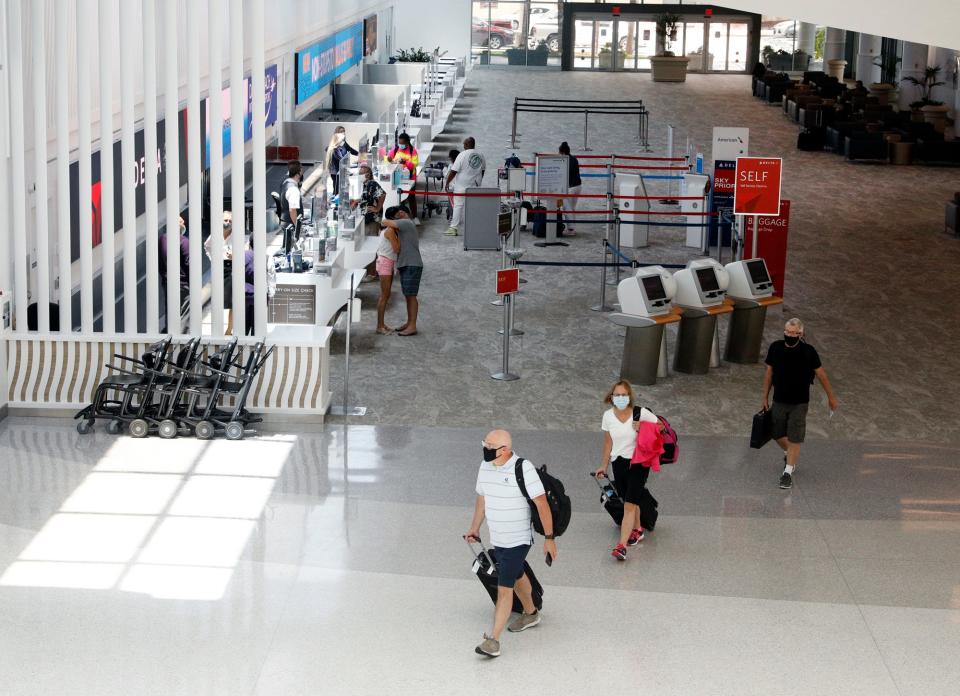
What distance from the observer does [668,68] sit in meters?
38.2

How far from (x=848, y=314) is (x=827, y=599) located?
294 inches

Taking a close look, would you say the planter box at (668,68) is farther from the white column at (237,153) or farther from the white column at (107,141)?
the white column at (107,141)

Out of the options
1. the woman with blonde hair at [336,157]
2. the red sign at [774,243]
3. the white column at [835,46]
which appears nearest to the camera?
the red sign at [774,243]

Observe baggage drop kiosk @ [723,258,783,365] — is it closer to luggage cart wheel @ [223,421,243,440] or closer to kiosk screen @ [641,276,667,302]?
kiosk screen @ [641,276,667,302]

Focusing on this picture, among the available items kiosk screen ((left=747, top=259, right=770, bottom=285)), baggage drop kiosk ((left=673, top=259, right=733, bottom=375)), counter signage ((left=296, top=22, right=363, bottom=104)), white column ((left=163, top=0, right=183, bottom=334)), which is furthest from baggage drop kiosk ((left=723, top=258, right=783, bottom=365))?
counter signage ((left=296, top=22, right=363, bottom=104))

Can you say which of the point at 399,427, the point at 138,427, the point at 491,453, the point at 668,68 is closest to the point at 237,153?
the point at 138,427

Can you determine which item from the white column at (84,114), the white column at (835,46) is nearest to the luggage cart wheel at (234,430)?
the white column at (84,114)

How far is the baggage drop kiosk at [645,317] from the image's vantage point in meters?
11.4

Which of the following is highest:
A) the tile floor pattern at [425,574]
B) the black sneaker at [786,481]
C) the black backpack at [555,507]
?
the black backpack at [555,507]

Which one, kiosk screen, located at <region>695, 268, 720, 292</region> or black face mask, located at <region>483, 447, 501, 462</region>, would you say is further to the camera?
kiosk screen, located at <region>695, 268, 720, 292</region>

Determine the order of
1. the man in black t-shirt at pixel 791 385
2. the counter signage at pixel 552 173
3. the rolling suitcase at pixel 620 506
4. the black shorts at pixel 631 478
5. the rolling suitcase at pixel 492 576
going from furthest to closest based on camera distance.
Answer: the counter signage at pixel 552 173 → the man in black t-shirt at pixel 791 385 → the rolling suitcase at pixel 620 506 → the black shorts at pixel 631 478 → the rolling suitcase at pixel 492 576

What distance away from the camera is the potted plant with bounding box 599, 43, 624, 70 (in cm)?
4147

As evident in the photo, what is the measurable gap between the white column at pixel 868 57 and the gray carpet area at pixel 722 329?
53.8 feet

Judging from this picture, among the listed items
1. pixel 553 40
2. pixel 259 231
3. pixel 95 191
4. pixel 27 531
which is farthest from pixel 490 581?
pixel 553 40
